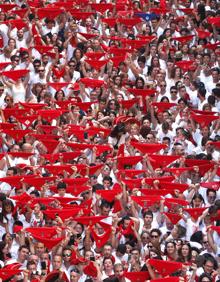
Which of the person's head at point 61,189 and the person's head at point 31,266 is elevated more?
the person's head at point 61,189

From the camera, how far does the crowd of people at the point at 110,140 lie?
654 inches

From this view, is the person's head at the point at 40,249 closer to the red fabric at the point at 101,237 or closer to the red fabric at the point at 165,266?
the red fabric at the point at 101,237

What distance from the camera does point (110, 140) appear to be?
A: 766 inches

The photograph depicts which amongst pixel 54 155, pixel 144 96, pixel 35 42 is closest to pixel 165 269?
pixel 54 155

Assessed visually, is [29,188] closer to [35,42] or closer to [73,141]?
[73,141]

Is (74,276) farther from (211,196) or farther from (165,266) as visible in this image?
(211,196)

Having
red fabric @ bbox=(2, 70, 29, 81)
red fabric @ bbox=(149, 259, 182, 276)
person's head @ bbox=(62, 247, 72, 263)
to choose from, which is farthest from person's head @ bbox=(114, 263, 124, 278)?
red fabric @ bbox=(2, 70, 29, 81)

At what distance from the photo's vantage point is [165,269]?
1602 centimetres

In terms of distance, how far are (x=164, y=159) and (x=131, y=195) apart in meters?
1.07

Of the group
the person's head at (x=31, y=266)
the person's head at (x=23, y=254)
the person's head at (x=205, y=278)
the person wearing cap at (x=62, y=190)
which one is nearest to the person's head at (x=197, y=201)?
the person wearing cap at (x=62, y=190)

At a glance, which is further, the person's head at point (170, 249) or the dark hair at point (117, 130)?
the dark hair at point (117, 130)

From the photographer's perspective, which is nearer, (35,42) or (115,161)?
(115,161)

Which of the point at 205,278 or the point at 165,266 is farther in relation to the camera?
the point at 165,266

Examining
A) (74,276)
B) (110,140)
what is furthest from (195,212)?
(110,140)
